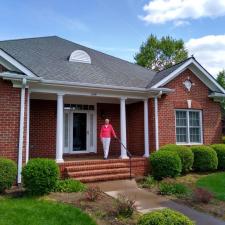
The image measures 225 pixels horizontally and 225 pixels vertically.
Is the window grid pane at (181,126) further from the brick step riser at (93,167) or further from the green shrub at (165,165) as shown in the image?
the brick step riser at (93,167)

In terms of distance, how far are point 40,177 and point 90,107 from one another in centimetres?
643

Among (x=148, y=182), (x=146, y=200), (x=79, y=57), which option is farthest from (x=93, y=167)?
(x=79, y=57)

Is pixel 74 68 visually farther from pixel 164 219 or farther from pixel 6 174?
pixel 164 219

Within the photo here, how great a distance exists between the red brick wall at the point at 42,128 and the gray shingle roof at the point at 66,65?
1.80 meters

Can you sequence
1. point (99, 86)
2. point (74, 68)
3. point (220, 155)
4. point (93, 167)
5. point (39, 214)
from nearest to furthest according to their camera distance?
1. point (39, 214)
2. point (93, 167)
3. point (99, 86)
4. point (74, 68)
5. point (220, 155)

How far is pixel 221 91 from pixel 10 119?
9.94 m

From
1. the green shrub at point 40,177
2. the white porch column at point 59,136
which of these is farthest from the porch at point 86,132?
the green shrub at point 40,177

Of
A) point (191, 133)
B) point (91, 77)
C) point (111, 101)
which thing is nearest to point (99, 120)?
point (111, 101)

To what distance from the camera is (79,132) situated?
1374 centimetres

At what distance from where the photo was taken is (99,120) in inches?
555

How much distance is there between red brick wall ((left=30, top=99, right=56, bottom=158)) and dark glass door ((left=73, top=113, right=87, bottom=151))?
123 centimetres

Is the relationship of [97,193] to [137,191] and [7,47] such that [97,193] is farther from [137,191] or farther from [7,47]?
[7,47]

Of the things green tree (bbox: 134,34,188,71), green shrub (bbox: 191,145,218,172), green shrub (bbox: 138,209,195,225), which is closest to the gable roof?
green shrub (bbox: 191,145,218,172)

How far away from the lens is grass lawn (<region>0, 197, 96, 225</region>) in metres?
5.95
